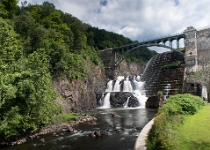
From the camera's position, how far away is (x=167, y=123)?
11.0 m

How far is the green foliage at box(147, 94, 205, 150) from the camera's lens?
23.7 ft

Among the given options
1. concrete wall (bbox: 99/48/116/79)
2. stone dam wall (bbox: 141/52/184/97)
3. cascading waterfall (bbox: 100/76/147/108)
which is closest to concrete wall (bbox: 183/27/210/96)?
stone dam wall (bbox: 141/52/184/97)

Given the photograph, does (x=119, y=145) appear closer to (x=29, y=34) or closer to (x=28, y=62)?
(x=28, y=62)

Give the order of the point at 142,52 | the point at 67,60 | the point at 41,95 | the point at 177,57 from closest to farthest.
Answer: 1. the point at 41,95
2. the point at 67,60
3. the point at 177,57
4. the point at 142,52

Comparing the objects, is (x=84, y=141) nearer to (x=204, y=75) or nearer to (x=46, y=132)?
(x=46, y=132)

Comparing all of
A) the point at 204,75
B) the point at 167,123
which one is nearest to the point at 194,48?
the point at 204,75

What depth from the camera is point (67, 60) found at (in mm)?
31578

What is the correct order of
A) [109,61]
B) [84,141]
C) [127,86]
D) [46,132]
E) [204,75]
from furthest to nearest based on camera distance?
[109,61], [127,86], [204,75], [46,132], [84,141]

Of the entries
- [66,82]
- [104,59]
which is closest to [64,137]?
[66,82]

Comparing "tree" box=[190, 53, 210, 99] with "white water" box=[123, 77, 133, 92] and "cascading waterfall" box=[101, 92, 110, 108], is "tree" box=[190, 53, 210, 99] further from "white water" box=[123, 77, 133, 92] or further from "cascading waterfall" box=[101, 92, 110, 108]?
"cascading waterfall" box=[101, 92, 110, 108]

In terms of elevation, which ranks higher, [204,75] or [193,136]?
[204,75]

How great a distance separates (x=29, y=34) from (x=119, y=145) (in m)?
24.7

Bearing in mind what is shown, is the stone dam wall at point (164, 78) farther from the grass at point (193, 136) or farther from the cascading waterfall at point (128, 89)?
the grass at point (193, 136)

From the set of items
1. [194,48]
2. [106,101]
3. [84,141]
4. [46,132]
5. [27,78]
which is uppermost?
[194,48]
